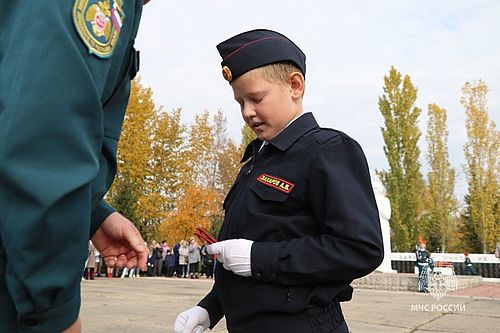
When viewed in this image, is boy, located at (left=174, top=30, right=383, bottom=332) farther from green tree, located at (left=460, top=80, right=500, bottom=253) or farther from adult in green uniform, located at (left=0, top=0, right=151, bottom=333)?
green tree, located at (left=460, top=80, right=500, bottom=253)

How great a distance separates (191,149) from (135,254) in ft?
89.8

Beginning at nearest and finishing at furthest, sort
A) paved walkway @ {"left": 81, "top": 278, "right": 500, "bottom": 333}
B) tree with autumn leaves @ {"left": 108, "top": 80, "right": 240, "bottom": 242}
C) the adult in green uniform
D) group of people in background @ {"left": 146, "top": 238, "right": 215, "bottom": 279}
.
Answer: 1. the adult in green uniform
2. paved walkway @ {"left": 81, "top": 278, "right": 500, "bottom": 333}
3. group of people in background @ {"left": 146, "top": 238, "right": 215, "bottom": 279}
4. tree with autumn leaves @ {"left": 108, "top": 80, "right": 240, "bottom": 242}

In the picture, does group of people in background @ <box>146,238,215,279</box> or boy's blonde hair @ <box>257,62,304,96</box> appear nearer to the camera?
boy's blonde hair @ <box>257,62,304,96</box>

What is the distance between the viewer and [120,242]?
4.30 feet

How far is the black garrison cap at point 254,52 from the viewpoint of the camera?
169 cm

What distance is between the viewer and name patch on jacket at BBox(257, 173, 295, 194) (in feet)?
5.01

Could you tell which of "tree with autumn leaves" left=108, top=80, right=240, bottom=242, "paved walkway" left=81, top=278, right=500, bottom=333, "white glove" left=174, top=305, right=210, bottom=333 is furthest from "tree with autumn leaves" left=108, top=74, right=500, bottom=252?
"white glove" left=174, top=305, right=210, bottom=333

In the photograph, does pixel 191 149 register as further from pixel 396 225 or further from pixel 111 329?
pixel 111 329

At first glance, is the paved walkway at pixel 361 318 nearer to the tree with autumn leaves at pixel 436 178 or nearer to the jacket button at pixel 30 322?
the jacket button at pixel 30 322

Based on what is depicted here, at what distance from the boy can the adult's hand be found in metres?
0.32

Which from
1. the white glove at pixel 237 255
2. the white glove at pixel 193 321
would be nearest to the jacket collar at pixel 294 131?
the white glove at pixel 237 255

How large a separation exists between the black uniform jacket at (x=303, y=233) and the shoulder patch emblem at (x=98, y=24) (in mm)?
761

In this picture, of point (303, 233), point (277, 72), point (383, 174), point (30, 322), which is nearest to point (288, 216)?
point (303, 233)

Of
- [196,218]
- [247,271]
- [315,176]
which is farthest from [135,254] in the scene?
[196,218]
